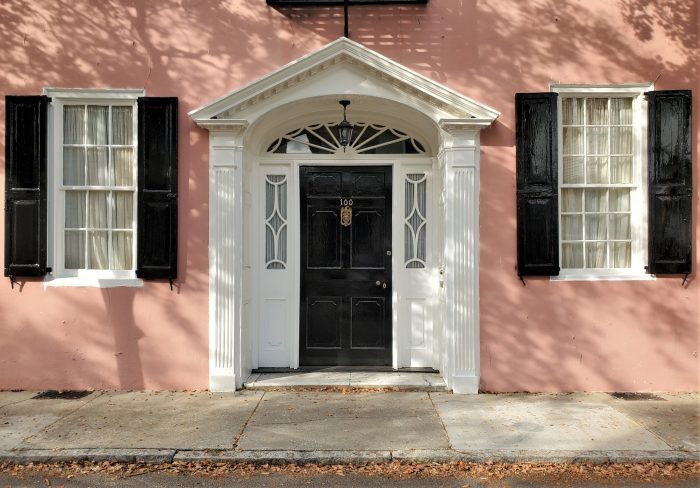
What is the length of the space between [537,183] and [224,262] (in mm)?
3857

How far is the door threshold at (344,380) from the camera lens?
749 cm

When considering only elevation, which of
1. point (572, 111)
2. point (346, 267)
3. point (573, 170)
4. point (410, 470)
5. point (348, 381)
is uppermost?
point (572, 111)

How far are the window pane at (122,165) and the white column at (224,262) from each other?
1.07 metres

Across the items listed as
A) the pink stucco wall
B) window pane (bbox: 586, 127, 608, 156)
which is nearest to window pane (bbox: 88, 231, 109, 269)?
the pink stucco wall

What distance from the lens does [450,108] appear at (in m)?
7.42

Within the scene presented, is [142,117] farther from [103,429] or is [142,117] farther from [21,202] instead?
[103,429]

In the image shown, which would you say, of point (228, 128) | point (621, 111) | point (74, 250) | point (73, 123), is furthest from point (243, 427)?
point (621, 111)

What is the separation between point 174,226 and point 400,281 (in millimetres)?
2962

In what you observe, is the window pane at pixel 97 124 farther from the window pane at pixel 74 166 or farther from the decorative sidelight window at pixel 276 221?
the decorative sidelight window at pixel 276 221

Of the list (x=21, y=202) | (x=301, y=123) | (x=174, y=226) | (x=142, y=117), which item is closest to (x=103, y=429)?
(x=174, y=226)

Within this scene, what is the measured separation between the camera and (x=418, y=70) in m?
7.58

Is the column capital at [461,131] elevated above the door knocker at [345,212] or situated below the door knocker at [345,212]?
above

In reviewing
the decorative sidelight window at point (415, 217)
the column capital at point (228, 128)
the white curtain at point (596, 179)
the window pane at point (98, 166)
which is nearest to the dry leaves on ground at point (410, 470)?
the white curtain at point (596, 179)

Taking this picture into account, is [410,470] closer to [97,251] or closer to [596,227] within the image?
[596,227]
